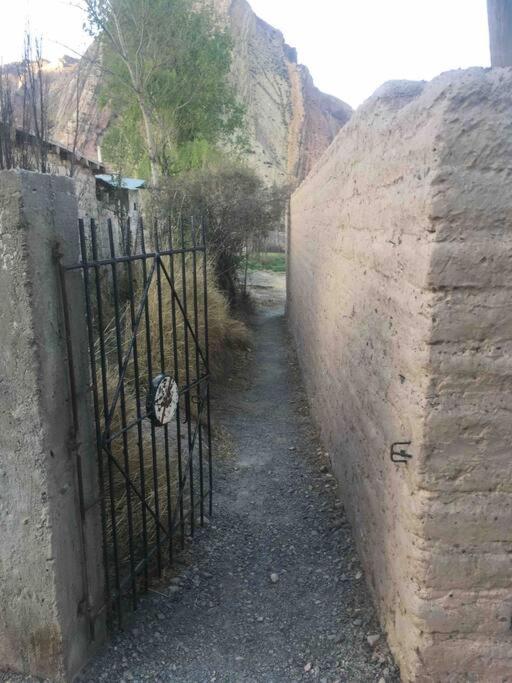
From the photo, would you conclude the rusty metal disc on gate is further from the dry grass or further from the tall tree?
the tall tree

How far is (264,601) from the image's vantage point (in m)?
3.30

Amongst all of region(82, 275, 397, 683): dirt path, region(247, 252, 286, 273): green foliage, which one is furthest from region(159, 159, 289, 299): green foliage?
region(247, 252, 286, 273): green foliage

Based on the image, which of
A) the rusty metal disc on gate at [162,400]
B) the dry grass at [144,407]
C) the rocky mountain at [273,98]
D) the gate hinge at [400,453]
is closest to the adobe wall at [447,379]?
the gate hinge at [400,453]

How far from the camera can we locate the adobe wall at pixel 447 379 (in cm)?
206

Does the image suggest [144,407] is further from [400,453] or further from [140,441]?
[400,453]

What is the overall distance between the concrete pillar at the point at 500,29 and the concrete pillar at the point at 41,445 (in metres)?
5.34

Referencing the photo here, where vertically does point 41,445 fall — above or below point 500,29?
below

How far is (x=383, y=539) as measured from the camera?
9.52 feet

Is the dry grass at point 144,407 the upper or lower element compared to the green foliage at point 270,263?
upper

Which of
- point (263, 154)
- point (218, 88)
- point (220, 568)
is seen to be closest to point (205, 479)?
point (220, 568)

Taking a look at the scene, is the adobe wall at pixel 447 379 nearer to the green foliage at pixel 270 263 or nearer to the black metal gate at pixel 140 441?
the black metal gate at pixel 140 441

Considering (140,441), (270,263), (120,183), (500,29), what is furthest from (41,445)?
(270,263)

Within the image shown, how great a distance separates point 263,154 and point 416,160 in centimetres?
4323

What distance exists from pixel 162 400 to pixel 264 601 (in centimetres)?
139
